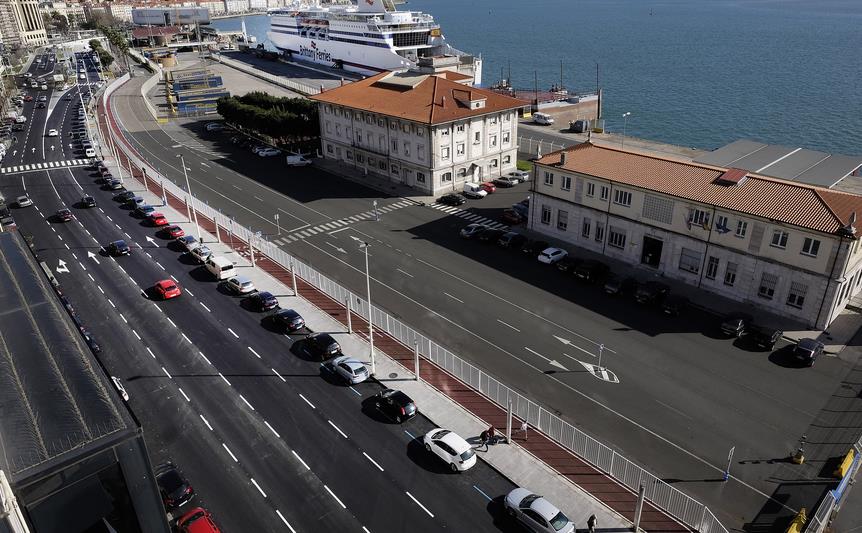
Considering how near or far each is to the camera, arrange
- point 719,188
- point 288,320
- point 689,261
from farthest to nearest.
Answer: point 689,261 < point 719,188 < point 288,320

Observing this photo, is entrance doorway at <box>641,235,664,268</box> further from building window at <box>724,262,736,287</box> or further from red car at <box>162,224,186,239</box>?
red car at <box>162,224,186,239</box>

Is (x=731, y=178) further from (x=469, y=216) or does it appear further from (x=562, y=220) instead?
(x=469, y=216)

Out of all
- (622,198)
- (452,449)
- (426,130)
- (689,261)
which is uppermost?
(426,130)

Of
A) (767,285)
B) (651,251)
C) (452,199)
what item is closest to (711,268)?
(767,285)

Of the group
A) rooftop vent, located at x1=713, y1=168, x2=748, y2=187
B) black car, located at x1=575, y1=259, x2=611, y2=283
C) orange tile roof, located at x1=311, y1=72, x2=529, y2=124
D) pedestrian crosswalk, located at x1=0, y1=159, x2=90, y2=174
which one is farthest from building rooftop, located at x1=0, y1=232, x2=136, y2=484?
pedestrian crosswalk, located at x1=0, y1=159, x2=90, y2=174

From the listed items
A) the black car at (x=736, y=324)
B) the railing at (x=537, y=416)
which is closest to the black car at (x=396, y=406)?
the railing at (x=537, y=416)

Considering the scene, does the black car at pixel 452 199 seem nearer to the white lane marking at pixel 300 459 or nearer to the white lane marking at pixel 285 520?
the white lane marking at pixel 300 459
